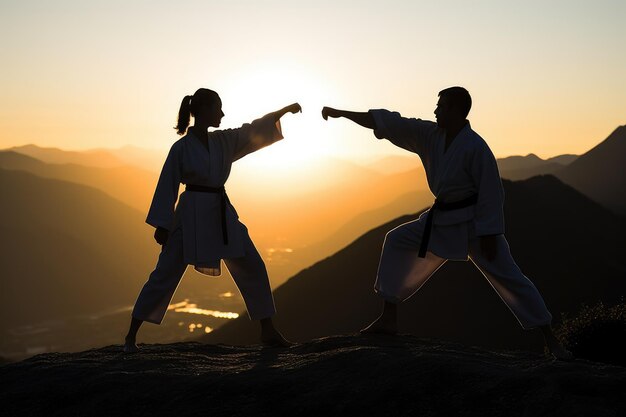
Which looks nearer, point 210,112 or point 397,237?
point 397,237

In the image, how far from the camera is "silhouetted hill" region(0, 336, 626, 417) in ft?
15.5

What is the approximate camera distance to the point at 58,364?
21.3 ft

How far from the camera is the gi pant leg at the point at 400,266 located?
6.73 m

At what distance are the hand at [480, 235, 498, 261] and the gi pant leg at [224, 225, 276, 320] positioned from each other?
2303 millimetres

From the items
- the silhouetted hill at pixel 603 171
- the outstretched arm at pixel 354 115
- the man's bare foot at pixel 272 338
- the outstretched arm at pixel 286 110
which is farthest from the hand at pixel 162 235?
the silhouetted hill at pixel 603 171

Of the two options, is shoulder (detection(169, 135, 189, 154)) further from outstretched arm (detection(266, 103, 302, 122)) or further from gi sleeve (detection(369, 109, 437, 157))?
gi sleeve (detection(369, 109, 437, 157))

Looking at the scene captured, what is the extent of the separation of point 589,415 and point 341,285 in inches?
1765

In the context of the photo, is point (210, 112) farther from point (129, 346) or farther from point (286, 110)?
point (129, 346)

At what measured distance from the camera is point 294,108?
7.38 metres

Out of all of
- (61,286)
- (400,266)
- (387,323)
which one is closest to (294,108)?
(400,266)

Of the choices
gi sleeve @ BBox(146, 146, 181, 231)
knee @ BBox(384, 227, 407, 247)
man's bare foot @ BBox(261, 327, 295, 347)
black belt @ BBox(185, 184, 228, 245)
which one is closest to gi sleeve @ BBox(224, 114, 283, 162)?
black belt @ BBox(185, 184, 228, 245)

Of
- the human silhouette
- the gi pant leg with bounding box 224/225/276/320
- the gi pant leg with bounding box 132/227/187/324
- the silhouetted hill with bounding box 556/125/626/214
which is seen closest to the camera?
the human silhouette

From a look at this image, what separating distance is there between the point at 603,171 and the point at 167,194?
10135 cm

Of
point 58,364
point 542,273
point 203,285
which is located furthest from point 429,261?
point 203,285
